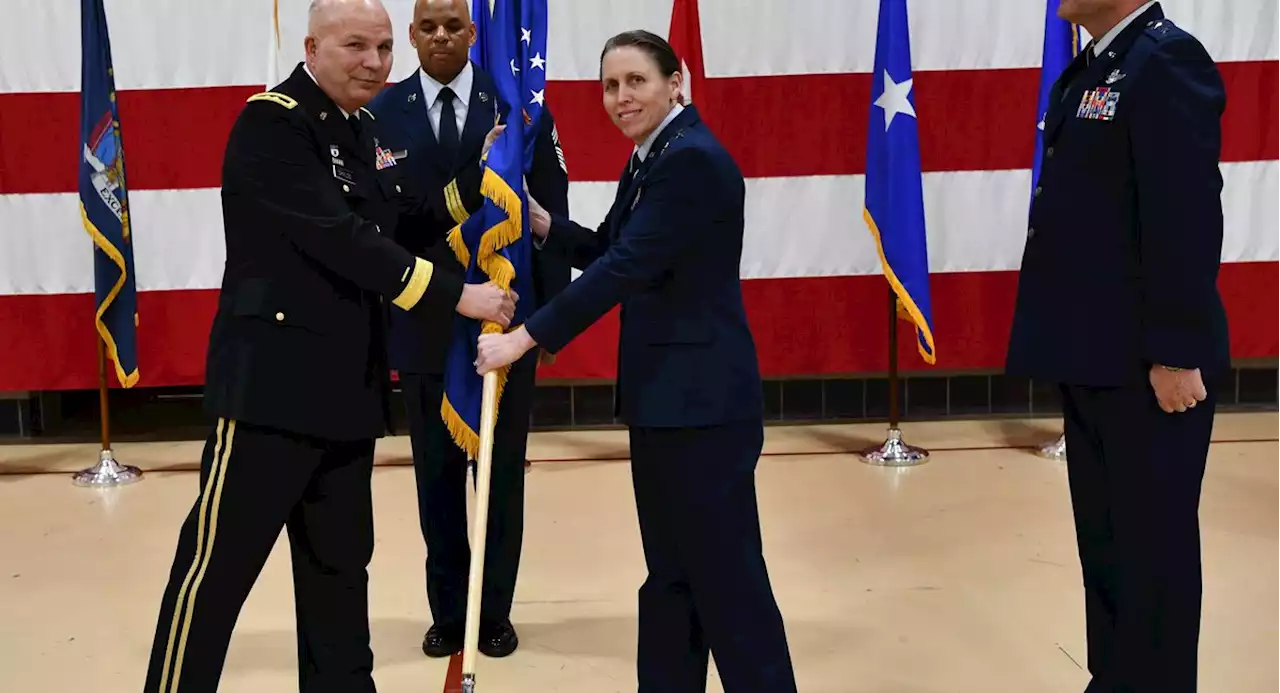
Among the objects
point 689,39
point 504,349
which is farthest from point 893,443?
point 504,349

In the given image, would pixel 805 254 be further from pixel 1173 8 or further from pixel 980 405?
pixel 1173 8

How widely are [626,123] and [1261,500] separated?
10.2 ft

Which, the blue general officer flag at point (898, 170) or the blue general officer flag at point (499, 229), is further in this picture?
the blue general officer flag at point (898, 170)

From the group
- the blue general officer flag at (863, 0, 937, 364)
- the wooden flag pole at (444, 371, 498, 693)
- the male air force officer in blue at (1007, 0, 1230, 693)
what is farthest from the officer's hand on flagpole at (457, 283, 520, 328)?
the blue general officer flag at (863, 0, 937, 364)

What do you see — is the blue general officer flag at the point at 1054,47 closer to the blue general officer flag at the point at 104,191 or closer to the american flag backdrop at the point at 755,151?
the american flag backdrop at the point at 755,151

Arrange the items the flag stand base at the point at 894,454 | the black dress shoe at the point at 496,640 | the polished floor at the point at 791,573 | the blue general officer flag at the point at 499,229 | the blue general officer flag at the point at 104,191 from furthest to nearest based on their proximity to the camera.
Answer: the flag stand base at the point at 894,454 < the blue general officer flag at the point at 104,191 < the black dress shoe at the point at 496,640 < the polished floor at the point at 791,573 < the blue general officer flag at the point at 499,229

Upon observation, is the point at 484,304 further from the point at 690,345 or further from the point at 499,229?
the point at 690,345

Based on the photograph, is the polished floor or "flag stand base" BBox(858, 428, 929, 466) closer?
the polished floor

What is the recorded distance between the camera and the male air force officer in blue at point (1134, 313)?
6.87 ft

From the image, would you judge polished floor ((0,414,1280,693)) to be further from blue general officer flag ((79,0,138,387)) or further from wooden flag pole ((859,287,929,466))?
blue general officer flag ((79,0,138,387))

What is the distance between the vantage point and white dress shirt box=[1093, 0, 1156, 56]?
7.21 feet

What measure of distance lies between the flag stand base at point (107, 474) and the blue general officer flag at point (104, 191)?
36cm

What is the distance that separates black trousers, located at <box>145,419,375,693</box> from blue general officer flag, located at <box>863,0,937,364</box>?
2.93 m

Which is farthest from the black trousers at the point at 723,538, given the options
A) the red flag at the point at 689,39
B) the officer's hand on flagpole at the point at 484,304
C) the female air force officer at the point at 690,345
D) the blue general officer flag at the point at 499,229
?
the red flag at the point at 689,39
